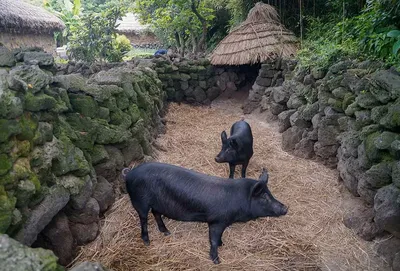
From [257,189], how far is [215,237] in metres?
0.63

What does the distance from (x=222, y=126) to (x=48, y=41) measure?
12645 mm

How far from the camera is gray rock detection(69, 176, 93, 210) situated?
11.3 feet

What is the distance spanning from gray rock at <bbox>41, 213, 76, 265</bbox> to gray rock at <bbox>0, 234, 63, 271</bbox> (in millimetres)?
1466

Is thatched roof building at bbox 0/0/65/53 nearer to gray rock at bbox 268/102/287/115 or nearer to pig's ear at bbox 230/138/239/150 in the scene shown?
gray rock at bbox 268/102/287/115

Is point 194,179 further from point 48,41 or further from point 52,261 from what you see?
point 48,41

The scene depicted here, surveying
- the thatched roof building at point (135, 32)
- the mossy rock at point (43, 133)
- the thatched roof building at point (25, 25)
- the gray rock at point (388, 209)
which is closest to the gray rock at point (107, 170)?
the mossy rock at point (43, 133)

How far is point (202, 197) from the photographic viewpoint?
345 cm

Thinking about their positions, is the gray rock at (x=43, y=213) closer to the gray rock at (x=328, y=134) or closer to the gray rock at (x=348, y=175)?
the gray rock at (x=348, y=175)

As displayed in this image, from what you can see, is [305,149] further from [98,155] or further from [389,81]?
[98,155]

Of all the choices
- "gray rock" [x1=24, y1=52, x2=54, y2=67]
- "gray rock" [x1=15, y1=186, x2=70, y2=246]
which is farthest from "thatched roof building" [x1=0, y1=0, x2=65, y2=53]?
"gray rock" [x1=15, y1=186, x2=70, y2=246]

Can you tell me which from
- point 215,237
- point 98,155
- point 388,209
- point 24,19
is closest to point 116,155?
point 98,155

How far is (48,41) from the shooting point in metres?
17.1

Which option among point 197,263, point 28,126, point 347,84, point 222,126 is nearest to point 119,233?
point 197,263

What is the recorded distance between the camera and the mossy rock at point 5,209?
2426 mm
